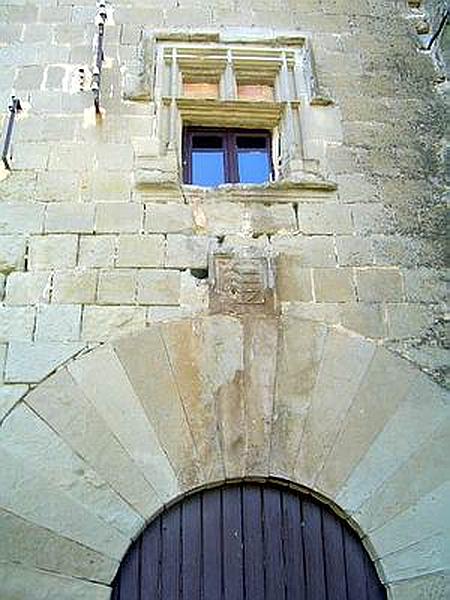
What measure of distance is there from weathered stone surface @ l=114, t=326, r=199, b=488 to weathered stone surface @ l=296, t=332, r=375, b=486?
51 centimetres

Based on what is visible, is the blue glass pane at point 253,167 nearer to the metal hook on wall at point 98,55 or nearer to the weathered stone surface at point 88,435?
the metal hook on wall at point 98,55

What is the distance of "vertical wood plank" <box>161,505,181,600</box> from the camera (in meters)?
3.16

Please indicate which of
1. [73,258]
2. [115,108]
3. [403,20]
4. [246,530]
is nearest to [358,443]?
[246,530]

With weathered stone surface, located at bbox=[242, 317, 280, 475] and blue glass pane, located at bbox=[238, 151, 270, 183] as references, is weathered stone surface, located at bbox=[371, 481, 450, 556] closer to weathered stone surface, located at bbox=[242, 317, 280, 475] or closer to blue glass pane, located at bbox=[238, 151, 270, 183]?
weathered stone surface, located at bbox=[242, 317, 280, 475]

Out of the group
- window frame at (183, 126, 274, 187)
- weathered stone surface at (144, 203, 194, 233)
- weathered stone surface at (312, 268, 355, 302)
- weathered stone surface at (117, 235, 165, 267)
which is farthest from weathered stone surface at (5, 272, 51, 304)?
weathered stone surface at (312, 268, 355, 302)

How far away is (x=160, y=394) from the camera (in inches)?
137

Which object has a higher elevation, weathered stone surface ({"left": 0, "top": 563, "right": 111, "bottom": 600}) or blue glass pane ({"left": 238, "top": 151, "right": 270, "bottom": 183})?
blue glass pane ({"left": 238, "top": 151, "right": 270, "bottom": 183})

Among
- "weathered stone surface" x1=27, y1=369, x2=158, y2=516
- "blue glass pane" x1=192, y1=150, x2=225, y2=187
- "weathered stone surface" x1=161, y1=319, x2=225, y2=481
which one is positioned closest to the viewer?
"weathered stone surface" x1=27, y1=369, x2=158, y2=516

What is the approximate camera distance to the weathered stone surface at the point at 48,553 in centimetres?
308

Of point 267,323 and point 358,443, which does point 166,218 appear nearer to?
point 267,323

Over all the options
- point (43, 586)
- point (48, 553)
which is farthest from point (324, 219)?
point (43, 586)

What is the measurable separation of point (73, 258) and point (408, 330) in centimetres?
174

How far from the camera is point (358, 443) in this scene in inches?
134

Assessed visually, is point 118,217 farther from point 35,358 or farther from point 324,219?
point 324,219
